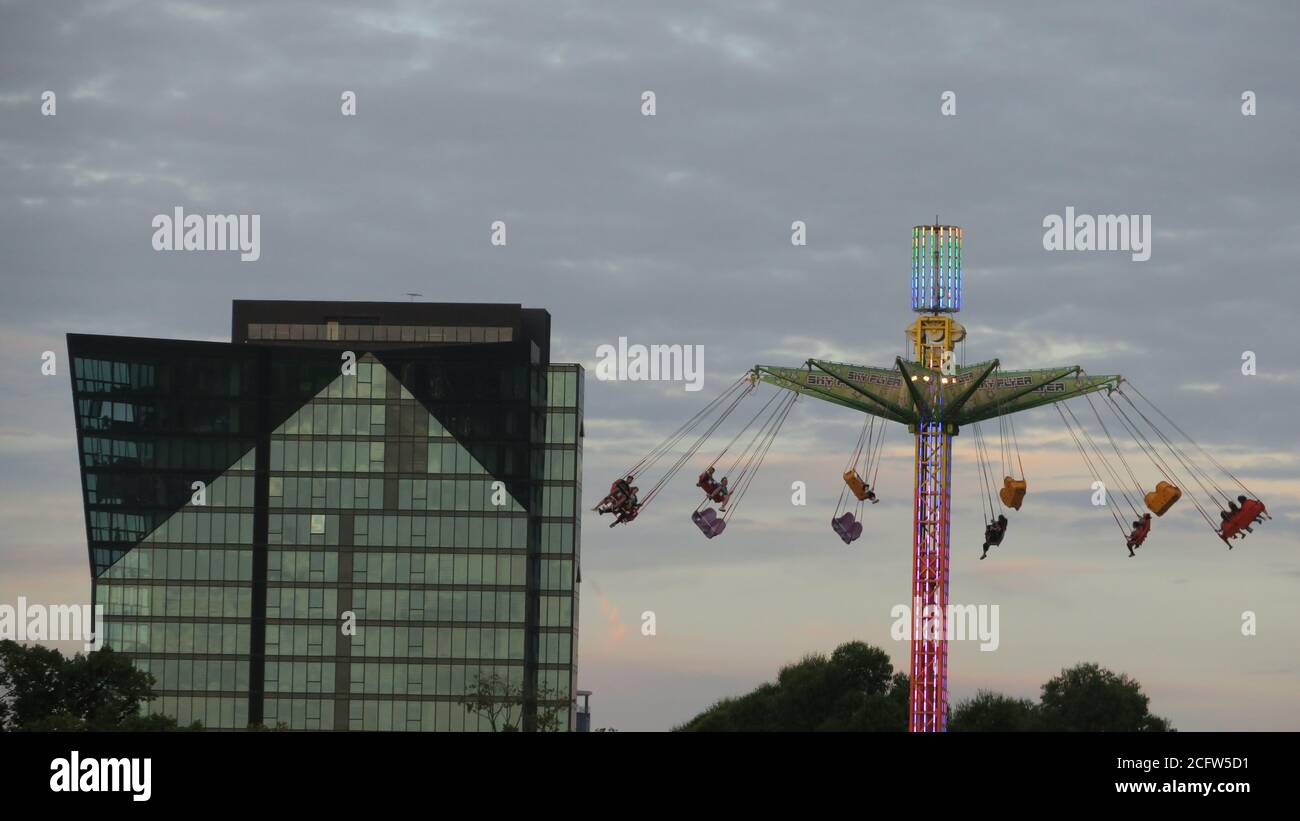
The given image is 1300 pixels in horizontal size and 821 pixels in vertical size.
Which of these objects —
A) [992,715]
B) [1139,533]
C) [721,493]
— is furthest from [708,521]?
[992,715]

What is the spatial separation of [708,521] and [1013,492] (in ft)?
42.7

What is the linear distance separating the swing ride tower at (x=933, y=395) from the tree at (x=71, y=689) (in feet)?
144

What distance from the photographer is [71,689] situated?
11725cm

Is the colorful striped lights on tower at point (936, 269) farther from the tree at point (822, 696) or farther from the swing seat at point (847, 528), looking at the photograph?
the tree at point (822, 696)

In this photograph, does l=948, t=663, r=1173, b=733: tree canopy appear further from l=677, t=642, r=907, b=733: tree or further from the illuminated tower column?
the illuminated tower column

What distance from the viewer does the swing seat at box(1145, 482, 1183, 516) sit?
3346 inches

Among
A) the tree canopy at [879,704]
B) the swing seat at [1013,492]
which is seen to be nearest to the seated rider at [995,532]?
the swing seat at [1013,492]

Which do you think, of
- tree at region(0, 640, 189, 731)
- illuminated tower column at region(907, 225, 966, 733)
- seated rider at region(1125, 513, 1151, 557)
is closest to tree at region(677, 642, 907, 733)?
tree at region(0, 640, 189, 731)

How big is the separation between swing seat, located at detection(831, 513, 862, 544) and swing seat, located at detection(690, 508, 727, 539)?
220 inches

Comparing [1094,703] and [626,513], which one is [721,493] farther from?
[1094,703]
